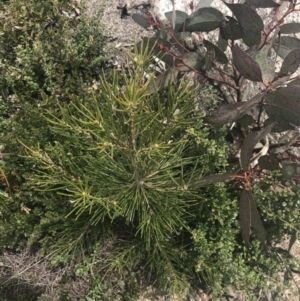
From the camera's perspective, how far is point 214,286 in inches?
71.7

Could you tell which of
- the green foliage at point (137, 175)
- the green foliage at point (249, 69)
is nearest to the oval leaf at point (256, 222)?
the green foliage at point (249, 69)

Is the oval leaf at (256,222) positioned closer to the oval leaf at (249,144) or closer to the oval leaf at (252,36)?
the oval leaf at (249,144)

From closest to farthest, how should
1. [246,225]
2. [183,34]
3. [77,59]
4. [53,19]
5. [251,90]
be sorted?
1. [246,225]
2. [183,34]
3. [251,90]
4. [77,59]
5. [53,19]

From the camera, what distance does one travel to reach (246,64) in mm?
1265

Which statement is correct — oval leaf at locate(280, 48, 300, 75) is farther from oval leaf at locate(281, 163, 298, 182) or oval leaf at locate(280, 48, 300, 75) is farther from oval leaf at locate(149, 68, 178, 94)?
oval leaf at locate(149, 68, 178, 94)

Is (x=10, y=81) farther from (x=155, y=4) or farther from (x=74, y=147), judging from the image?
(x=155, y=4)

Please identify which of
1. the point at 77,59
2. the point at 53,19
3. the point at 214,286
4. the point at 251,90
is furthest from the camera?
the point at 53,19

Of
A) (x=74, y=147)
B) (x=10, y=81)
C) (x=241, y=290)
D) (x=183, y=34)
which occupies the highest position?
(x=183, y=34)

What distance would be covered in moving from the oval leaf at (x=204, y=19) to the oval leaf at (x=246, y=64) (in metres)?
0.36

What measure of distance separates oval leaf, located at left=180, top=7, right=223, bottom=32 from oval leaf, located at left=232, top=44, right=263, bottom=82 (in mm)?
356

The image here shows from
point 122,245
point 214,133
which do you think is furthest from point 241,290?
point 214,133

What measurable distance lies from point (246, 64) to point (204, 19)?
402mm

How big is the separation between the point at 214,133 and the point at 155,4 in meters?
0.75

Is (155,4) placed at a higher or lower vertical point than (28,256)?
higher
